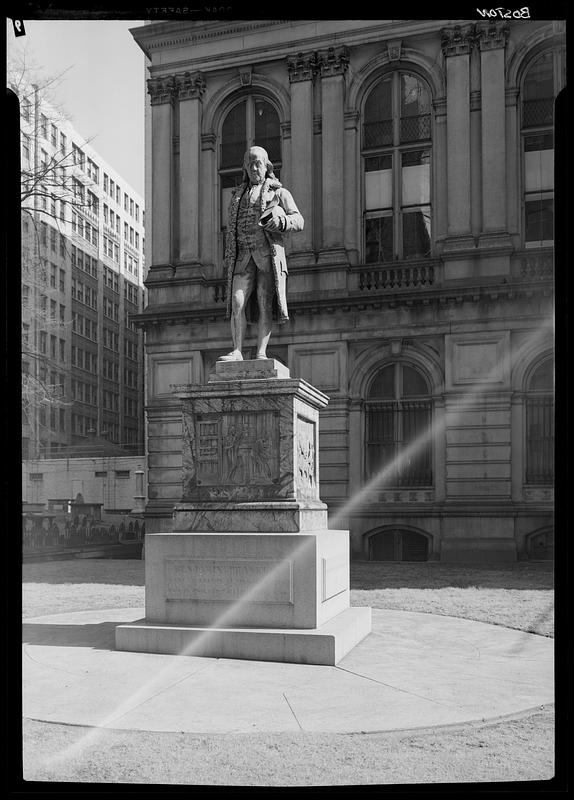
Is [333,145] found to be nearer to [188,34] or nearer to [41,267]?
[188,34]

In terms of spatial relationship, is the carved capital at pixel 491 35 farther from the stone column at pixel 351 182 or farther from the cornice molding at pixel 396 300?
the cornice molding at pixel 396 300

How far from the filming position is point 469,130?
25969 millimetres

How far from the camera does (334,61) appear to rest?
27.3 metres

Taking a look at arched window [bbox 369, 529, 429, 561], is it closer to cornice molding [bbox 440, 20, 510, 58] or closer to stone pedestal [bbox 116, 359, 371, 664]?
cornice molding [bbox 440, 20, 510, 58]

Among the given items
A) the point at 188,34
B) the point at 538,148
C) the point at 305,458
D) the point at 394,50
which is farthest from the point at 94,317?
the point at 305,458

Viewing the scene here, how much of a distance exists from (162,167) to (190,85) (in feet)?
9.17

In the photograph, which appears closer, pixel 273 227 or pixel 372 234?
pixel 273 227

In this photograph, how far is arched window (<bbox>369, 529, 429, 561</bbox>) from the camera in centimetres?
2542

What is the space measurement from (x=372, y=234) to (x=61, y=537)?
73.0ft

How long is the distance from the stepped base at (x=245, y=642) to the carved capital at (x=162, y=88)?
23.3 m

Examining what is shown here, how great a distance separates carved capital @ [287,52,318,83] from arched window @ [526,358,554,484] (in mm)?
11436

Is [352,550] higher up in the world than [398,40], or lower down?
lower down

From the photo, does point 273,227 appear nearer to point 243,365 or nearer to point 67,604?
point 243,365

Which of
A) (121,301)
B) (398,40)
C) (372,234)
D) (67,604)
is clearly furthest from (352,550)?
(121,301)
